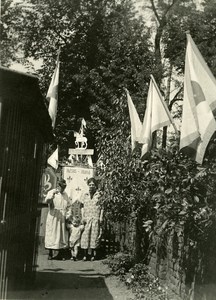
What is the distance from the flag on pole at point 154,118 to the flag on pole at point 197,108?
168cm

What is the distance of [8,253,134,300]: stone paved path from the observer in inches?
285

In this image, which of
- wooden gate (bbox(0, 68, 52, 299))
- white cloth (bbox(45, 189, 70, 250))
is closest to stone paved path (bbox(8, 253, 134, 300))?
wooden gate (bbox(0, 68, 52, 299))

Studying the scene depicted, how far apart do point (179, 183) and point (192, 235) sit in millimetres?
641

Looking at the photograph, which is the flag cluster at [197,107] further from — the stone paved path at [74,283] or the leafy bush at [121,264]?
the leafy bush at [121,264]

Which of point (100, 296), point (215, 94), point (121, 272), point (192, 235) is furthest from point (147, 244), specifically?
point (215, 94)

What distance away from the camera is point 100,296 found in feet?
24.4

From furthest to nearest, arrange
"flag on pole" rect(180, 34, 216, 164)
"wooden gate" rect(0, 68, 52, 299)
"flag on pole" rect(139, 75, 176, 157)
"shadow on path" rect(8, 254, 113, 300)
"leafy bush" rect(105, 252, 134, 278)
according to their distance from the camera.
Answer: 1. "leafy bush" rect(105, 252, 134, 278)
2. "flag on pole" rect(139, 75, 176, 157)
3. "shadow on path" rect(8, 254, 113, 300)
4. "flag on pole" rect(180, 34, 216, 164)
5. "wooden gate" rect(0, 68, 52, 299)

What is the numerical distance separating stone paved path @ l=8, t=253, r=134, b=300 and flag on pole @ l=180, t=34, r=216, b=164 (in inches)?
105

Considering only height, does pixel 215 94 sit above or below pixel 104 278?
above

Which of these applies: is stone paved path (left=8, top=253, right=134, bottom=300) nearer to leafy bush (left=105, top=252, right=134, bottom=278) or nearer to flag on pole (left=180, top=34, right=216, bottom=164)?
leafy bush (left=105, top=252, right=134, bottom=278)

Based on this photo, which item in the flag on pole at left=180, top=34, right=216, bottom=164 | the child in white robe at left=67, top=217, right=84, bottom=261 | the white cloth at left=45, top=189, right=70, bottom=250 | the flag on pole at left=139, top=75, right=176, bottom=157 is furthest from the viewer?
the child in white robe at left=67, top=217, right=84, bottom=261

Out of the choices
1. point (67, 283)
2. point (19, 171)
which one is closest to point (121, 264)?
point (67, 283)

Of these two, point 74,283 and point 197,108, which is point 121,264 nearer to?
point 74,283

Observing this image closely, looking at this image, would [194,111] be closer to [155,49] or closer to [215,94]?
[215,94]
